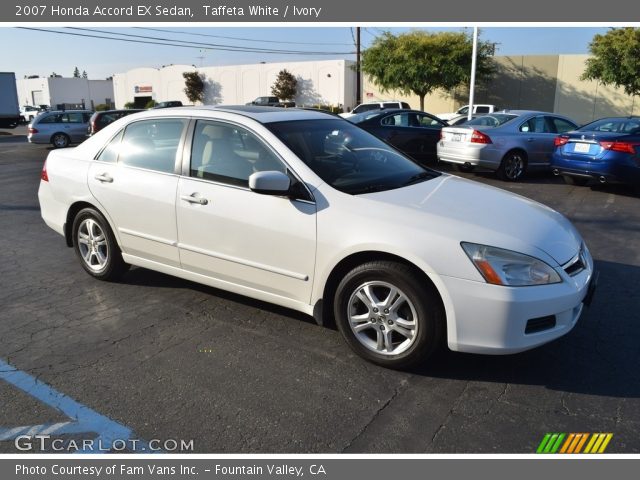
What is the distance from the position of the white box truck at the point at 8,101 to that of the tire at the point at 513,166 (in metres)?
34.9

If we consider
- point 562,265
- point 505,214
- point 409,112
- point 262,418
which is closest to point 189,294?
point 262,418

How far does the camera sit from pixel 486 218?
350cm

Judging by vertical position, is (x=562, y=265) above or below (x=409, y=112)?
below

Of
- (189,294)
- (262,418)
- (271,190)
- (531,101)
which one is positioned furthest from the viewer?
(531,101)

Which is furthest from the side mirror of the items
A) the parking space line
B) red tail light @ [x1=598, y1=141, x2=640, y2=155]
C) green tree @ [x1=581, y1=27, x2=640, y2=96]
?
green tree @ [x1=581, y1=27, x2=640, y2=96]

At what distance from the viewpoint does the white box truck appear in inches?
1375

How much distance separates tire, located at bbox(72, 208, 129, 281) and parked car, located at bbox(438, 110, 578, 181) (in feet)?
26.0

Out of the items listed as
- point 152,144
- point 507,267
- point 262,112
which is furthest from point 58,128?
point 507,267

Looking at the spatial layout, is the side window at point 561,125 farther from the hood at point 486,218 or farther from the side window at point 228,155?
the side window at point 228,155

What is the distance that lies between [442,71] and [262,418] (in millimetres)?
31812

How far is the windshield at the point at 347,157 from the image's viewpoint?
3918mm

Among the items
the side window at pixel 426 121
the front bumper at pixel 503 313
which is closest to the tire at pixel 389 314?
the front bumper at pixel 503 313

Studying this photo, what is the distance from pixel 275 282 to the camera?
388 cm
